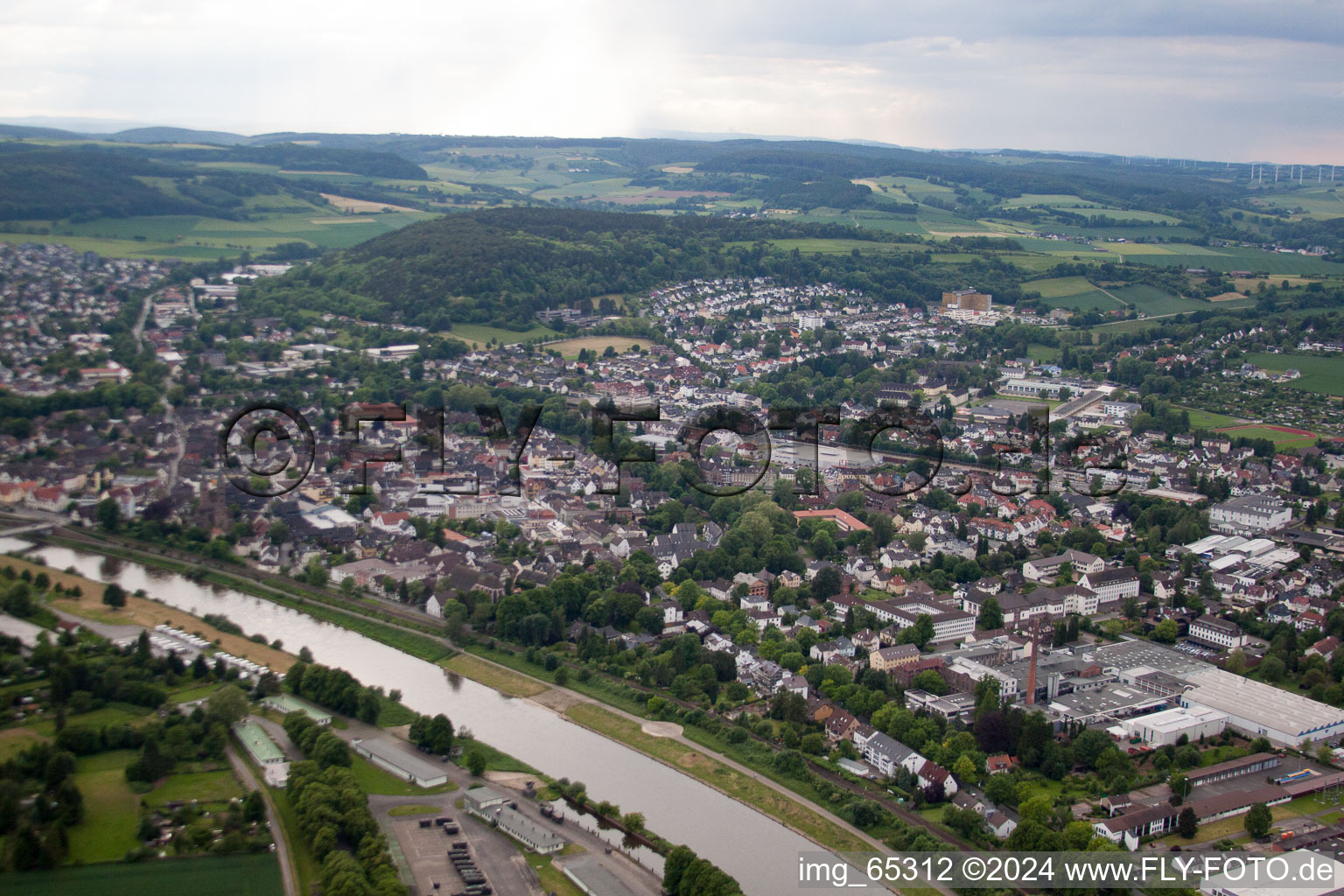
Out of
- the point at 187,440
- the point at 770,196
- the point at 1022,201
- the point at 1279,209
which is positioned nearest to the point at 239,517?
the point at 187,440

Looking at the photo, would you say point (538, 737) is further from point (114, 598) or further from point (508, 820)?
point (114, 598)

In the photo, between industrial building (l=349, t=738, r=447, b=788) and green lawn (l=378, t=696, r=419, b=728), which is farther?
green lawn (l=378, t=696, r=419, b=728)

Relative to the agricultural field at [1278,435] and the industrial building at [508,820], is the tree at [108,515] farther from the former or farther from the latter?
the agricultural field at [1278,435]

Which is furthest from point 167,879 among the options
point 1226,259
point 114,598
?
point 1226,259

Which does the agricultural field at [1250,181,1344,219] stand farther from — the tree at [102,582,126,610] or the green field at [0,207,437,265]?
the tree at [102,582,126,610]

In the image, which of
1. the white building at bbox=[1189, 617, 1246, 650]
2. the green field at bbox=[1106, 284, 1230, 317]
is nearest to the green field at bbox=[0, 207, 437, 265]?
the green field at bbox=[1106, 284, 1230, 317]

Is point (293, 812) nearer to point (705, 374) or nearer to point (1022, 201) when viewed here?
point (705, 374)
